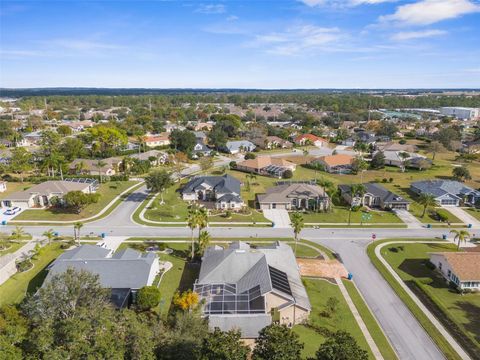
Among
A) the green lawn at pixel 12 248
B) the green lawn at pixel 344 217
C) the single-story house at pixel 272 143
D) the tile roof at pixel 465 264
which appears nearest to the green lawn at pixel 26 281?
the green lawn at pixel 12 248

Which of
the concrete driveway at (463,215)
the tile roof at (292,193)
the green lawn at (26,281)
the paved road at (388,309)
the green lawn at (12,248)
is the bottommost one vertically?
the paved road at (388,309)

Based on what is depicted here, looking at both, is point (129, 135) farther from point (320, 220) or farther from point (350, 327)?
point (350, 327)

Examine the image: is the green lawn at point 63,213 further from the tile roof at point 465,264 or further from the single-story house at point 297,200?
the tile roof at point 465,264

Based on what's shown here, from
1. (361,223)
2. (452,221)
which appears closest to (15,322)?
(361,223)

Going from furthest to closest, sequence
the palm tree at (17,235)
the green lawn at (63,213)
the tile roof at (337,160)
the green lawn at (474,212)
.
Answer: the tile roof at (337,160), the green lawn at (474,212), the green lawn at (63,213), the palm tree at (17,235)

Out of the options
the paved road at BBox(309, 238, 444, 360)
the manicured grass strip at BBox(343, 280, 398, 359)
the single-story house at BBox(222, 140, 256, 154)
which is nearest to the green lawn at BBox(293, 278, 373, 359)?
the manicured grass strip at BBox(343, 280, 398, 359)
